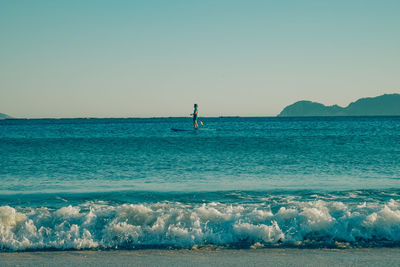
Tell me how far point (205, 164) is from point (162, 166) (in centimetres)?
230

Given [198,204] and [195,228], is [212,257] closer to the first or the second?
[195,228]

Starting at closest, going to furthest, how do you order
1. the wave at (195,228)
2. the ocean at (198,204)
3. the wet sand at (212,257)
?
1. the wet sand at (212,257)
2. the wave at (195,228)
3. the ocean at (198,204)

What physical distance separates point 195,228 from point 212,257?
3.93ft

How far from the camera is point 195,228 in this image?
7.25m

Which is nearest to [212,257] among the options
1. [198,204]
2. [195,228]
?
[195,228]

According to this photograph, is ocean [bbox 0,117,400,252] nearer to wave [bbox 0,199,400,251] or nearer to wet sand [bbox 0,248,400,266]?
wave [bbox 0,199,400,251]

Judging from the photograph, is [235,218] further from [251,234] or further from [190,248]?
[190,248]

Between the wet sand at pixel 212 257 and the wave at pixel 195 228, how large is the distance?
31cm

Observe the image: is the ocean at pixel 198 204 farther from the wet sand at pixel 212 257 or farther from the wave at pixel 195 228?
the wet sand at pixel 212 257

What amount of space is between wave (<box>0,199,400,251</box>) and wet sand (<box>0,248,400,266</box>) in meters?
0.31

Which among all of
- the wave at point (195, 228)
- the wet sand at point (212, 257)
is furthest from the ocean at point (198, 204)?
the wet sand at point (212, 257)

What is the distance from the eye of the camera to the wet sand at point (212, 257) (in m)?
5.80

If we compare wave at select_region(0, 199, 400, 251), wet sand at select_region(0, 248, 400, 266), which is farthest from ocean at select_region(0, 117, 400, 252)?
wet sand at select_region(0, 248, 400, 266)

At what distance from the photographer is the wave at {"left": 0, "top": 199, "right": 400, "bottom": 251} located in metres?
6.82
